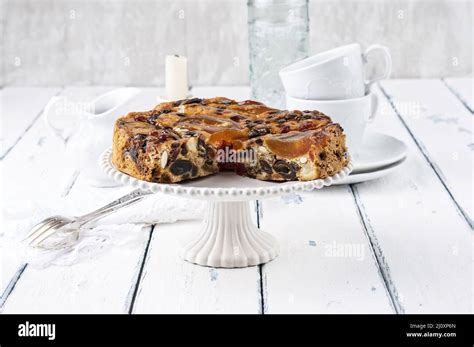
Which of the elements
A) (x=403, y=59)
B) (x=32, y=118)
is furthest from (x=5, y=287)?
(x=403, y=59)

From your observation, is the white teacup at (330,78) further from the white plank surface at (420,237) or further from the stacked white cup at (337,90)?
the white plank surface at (420,237)

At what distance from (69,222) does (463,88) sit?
70.1 inches

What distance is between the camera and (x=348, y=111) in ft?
6.40

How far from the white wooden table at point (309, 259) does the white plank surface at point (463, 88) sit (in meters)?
0.48

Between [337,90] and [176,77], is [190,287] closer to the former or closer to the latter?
[337,90]

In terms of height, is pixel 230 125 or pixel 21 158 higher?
pixel 230 125

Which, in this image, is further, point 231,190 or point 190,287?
point 190,287

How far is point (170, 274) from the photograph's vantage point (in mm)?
1543

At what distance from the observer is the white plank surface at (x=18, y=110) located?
8.03 feet

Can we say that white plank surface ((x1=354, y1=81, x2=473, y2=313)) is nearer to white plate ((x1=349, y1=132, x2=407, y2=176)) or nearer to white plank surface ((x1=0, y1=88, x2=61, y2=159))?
white plate ((x1=349, y1=132, x2=407, y2=176))

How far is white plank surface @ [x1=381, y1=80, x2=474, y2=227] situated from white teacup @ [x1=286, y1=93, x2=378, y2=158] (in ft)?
0.82

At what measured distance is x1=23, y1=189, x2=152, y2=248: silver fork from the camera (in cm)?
163

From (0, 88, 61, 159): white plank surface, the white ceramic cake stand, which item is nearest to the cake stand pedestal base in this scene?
the white ceramic cake stand

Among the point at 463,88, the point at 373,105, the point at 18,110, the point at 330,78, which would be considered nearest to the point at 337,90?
the point at 330,78
